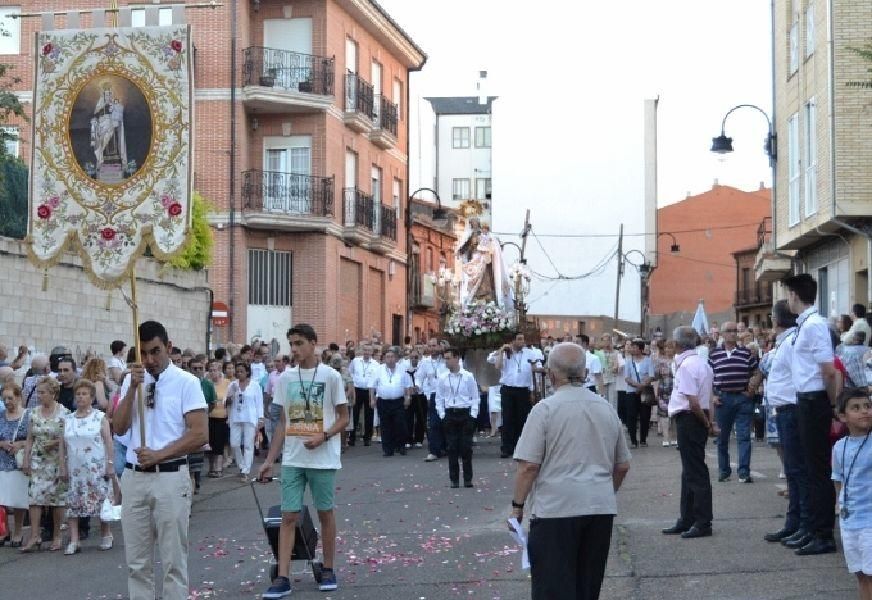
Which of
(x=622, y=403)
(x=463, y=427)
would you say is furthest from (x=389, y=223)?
(x=463, y=427)

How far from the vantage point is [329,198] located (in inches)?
1666

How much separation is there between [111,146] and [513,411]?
1374 centimetres

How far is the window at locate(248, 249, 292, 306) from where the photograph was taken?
4175 cm

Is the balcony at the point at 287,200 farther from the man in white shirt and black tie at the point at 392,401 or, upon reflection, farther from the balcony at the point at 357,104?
the man in white shirt and black tie at the point at 392,401

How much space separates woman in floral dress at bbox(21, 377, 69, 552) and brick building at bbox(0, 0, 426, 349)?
2469 cm

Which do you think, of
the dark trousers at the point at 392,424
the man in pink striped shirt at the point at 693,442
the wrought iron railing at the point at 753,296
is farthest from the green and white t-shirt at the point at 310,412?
the wrought iron railing at the point at 753,296

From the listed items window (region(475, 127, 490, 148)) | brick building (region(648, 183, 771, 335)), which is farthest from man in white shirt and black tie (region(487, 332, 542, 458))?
window (region(475, 127, 490, 148))

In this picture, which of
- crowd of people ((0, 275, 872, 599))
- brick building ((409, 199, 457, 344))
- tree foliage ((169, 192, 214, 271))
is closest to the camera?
crowd of people ((0, 275, 872, 599))

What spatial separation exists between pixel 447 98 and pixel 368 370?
210 ft

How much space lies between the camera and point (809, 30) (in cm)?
3064

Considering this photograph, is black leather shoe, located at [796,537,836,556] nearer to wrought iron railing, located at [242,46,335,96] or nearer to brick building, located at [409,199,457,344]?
wrought iron railing, located at [242,46,335,96]

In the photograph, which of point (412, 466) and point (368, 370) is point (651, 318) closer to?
point (368, 370)

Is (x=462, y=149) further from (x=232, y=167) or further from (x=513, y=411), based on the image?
(x=513, y=411)

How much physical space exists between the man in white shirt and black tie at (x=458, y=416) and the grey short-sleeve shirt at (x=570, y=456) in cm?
1130
